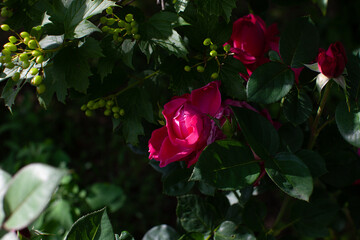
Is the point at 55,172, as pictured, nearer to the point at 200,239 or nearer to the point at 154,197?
the point at 200,239

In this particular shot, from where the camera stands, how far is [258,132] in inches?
23.4

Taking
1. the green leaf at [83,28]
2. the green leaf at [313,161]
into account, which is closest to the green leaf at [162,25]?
the green leaf at [83,28]

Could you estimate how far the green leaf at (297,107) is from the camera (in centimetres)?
62

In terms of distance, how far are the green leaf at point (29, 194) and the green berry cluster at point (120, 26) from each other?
36 centimetres

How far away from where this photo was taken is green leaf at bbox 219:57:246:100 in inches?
25.1

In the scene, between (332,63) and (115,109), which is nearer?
(332,63)

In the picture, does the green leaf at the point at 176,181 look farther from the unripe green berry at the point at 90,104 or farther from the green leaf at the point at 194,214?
the unripe green berry at the point at 90,104

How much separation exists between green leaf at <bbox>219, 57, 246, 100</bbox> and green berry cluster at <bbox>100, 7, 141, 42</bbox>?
17 cm

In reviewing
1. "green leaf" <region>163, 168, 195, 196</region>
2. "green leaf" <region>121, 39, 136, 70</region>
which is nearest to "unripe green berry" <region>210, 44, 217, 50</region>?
"green leaf" <region>121, 39, 136, 70</region>

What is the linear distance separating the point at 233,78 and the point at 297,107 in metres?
0.12

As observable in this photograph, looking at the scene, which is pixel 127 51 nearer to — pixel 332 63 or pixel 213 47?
pixel 213 47

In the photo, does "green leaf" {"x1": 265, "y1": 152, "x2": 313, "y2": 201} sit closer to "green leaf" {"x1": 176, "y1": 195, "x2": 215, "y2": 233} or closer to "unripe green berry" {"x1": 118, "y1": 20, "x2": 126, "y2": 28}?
"green leaf" {"x1": 176, "y1": 195, "x2": 215, "y2": 233}

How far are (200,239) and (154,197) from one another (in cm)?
143

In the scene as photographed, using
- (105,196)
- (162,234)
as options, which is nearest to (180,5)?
(162,234)
